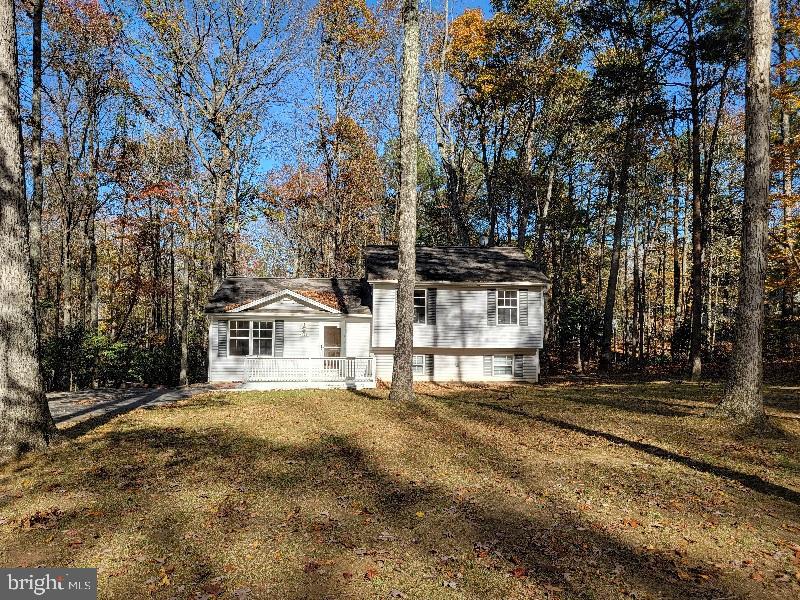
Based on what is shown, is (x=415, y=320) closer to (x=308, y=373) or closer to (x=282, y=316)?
(x=308, y=373)

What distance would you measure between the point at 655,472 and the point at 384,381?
14.8 metres

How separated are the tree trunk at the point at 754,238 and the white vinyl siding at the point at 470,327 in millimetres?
12258

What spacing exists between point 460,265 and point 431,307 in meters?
2.78

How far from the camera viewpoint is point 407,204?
13641 millimetres

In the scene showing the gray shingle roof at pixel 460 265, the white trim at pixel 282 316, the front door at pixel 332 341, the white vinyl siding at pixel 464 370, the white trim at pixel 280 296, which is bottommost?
the white vinyl siding at pixel 464 370

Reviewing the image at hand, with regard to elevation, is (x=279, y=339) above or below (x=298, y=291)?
below

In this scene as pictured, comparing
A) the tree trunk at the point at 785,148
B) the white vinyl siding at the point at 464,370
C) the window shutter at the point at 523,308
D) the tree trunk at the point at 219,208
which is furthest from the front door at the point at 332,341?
the tree trunk at the point at 785,148

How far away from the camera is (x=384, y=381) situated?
2108 centimetres

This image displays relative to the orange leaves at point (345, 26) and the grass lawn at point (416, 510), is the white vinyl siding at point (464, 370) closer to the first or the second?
the grass lawn at point (416, 510)

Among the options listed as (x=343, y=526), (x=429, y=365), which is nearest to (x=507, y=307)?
(x=429, y=365)

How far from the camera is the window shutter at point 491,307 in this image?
71.3 ft

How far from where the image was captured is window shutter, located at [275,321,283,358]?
20594 mm

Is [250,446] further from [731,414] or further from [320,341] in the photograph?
[320,341]

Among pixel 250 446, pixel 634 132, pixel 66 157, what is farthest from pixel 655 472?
pixel 66 157
